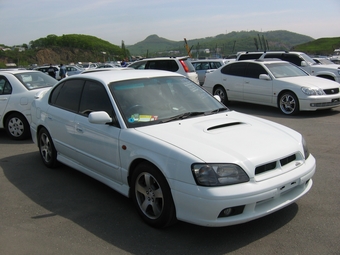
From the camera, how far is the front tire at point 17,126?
26.7 feet

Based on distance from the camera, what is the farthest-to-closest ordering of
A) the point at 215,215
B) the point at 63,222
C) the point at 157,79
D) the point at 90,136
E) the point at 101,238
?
1. the point at 157,79
2. the point at 90,136
3. the point at 63,222
4. the point at 101,238
5. the point at 215,215

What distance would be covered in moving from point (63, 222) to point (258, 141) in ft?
7.52

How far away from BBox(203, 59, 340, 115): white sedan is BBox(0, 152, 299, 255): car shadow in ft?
21.2

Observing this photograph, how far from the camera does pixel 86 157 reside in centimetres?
472

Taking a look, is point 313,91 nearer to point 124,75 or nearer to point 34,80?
point 124,75

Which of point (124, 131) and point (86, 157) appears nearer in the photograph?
point (124, 131)

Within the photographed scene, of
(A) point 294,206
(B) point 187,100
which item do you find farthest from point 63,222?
(A) point 294,206

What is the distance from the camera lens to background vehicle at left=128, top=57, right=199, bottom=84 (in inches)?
559

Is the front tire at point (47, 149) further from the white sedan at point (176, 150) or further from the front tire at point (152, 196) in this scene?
the front tire at point (152, 196)

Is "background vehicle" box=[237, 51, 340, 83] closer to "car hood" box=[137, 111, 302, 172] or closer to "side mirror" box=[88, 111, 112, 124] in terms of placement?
"car hood" box=[137, 111, 302, 172]

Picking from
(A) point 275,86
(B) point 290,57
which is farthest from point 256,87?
(B) point 290,57

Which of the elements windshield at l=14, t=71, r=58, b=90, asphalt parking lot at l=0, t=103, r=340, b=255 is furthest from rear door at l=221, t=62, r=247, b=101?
asphalt parking lot at l=0, t=103, r=340, b=255

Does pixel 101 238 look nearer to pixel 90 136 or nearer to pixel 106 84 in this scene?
pixel 90 136

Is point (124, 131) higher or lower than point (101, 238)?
higher
